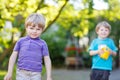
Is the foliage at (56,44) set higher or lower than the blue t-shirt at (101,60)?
lower

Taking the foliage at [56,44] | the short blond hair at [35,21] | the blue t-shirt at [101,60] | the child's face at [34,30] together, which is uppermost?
the short blond hair at [35,21]

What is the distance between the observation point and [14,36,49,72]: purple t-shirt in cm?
598

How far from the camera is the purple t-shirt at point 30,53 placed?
19.6 feet

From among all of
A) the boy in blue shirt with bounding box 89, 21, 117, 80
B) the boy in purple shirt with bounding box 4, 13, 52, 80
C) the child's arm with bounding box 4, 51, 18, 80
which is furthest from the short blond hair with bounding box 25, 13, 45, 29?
the boy in blue shirt with bounding box 89, 21, 117, 80

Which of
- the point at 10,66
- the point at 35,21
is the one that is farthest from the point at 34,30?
the point at 10,66

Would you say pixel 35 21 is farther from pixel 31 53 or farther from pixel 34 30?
pixel 31 53

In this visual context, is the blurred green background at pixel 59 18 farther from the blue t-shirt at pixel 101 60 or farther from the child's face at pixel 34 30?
the child's face at pixel 34 30

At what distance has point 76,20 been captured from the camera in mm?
16281

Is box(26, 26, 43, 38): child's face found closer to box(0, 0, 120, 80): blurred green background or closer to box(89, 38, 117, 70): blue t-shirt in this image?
box(89, 38, 117, 70): blue t-shirt

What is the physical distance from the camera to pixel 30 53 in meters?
5.99

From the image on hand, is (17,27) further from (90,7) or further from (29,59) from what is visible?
(29,59)

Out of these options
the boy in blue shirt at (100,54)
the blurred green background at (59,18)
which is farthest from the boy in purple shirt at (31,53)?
the blurred green background at (59,18)

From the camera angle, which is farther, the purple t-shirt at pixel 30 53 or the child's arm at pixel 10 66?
the purple t-shirt at pixel 30 53

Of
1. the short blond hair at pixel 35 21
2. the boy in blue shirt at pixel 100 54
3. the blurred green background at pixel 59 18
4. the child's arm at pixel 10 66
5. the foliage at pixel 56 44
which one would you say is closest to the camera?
the child's arm at pixel 10 66
